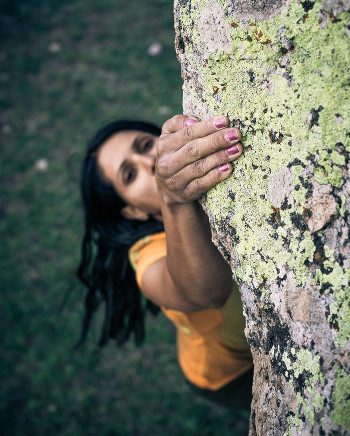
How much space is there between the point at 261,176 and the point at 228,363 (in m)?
1.59

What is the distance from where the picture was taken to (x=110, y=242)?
276 centimetres

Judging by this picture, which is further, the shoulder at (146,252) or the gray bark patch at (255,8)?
the shoulder at (146,252)

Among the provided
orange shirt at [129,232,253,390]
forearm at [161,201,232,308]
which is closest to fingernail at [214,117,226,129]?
forearm at [161,201,232,308]

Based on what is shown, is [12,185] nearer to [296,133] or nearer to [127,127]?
[127,127]

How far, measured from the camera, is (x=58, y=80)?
6000mm

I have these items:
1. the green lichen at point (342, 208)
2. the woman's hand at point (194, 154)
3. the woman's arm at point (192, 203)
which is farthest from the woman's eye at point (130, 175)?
the green lichen at point (342, 208)

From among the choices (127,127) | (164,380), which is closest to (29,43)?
(127,127)

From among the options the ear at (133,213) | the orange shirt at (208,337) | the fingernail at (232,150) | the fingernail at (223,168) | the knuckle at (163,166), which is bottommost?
the orange shirt at (208,337)

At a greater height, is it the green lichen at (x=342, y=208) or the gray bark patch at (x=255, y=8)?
the gray bark patch at (x=255, y=8)

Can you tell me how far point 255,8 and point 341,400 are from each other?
1.06 m

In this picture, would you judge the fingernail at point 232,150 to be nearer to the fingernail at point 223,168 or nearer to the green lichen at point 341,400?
the fingernail at point 223,168

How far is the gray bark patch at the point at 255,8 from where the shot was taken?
1.05m

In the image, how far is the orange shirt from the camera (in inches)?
81.0

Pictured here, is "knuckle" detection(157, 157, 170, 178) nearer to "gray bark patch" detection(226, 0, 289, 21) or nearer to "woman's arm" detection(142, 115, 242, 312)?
"woman's arm" detection(142, 115, 242, 312)
